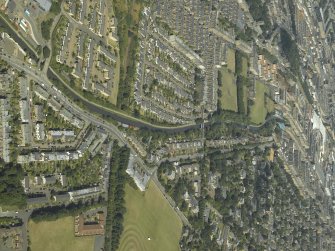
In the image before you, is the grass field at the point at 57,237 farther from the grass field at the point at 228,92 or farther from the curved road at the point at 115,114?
the grass field at the point at 228,92

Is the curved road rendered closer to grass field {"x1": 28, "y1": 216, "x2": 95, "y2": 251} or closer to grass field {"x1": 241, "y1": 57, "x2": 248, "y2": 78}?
grass field {"x1": 28, "y1": 216, "x2": 95, "y2": 251}

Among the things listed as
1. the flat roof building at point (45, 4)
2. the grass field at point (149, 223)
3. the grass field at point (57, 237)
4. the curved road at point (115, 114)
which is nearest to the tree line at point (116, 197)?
the grass field at point (149, 223)

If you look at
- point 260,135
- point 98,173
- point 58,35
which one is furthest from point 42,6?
point 260,135

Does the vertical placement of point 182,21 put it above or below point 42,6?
above

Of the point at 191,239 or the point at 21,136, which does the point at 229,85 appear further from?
the point at 21,136

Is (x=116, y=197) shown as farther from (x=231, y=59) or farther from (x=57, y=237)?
(x=231, y=59)

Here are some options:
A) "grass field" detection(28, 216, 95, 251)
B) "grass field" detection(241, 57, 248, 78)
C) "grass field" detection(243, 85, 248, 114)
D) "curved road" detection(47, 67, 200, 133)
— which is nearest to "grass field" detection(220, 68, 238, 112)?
"grass field" detection(243, 85, 248, 114)
